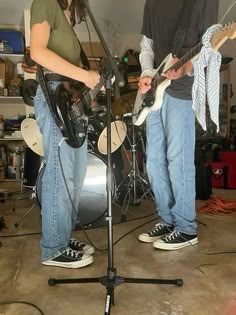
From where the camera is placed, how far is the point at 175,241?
5.79 ft

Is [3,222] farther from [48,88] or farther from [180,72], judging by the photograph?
[180,72]

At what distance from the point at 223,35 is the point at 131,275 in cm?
100

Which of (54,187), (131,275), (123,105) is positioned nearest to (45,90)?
(54,187)

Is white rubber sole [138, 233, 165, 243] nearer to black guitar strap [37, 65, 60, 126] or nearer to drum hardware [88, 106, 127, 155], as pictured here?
drum hardware [88, 106, 127, 155]

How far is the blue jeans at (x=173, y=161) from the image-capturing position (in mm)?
1750

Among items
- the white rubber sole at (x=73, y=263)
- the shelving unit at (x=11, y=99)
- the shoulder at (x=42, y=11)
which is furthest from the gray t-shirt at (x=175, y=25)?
the shelving unit at (x=11, y=99)

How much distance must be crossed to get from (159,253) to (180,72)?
880 mm

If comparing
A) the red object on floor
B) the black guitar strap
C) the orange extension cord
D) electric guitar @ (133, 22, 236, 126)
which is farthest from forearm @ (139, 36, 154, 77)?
the red object on floor

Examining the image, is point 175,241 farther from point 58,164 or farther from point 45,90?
point 45,90

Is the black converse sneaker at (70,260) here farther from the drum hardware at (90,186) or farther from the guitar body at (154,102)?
the guitar body at (154,102)

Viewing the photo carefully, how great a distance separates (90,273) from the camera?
1.49 meters

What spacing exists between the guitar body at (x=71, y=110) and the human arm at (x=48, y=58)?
100 millimetres

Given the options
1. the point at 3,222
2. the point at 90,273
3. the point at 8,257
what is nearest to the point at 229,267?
the point at 90,273

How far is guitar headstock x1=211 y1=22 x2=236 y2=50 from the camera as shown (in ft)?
3.35
